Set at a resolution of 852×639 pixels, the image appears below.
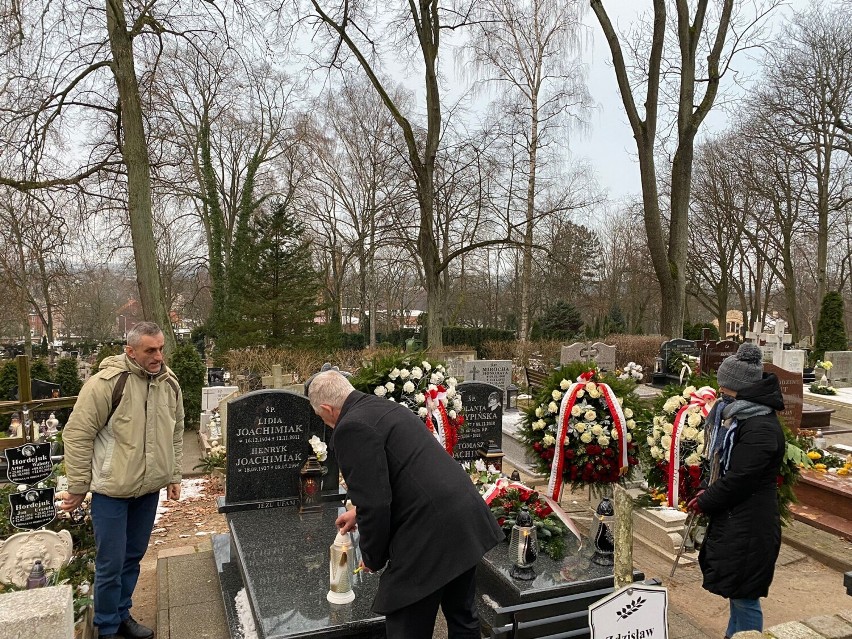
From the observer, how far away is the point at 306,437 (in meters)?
5.63

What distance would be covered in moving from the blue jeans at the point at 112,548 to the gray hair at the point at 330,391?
5.98ft

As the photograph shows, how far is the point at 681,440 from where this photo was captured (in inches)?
201

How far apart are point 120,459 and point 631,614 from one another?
301 centimetres

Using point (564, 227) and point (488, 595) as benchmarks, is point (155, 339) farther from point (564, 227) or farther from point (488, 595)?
point (564, 227)

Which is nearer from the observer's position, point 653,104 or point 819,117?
point 653,104

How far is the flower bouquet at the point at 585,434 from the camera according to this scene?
5277 millimetres

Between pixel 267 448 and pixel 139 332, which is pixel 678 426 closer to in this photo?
pixel 267 448

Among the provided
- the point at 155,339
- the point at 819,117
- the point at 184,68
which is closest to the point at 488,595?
the point at 155,339

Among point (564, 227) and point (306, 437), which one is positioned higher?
point (564, 227)

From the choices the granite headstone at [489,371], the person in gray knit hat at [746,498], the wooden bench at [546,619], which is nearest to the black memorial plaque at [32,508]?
the wooden bench at [546,619]

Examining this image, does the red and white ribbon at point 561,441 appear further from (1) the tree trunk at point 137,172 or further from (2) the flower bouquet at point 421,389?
(1) the tree trunk at point 137,172

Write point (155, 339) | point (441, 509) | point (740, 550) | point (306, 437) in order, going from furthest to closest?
point (306, 437) → point (155, 339) → point (740, 550) → point (441, 509)

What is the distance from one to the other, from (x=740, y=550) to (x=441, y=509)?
202 centimetres

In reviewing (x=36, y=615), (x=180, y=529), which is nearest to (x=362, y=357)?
(x=180, y=529)
